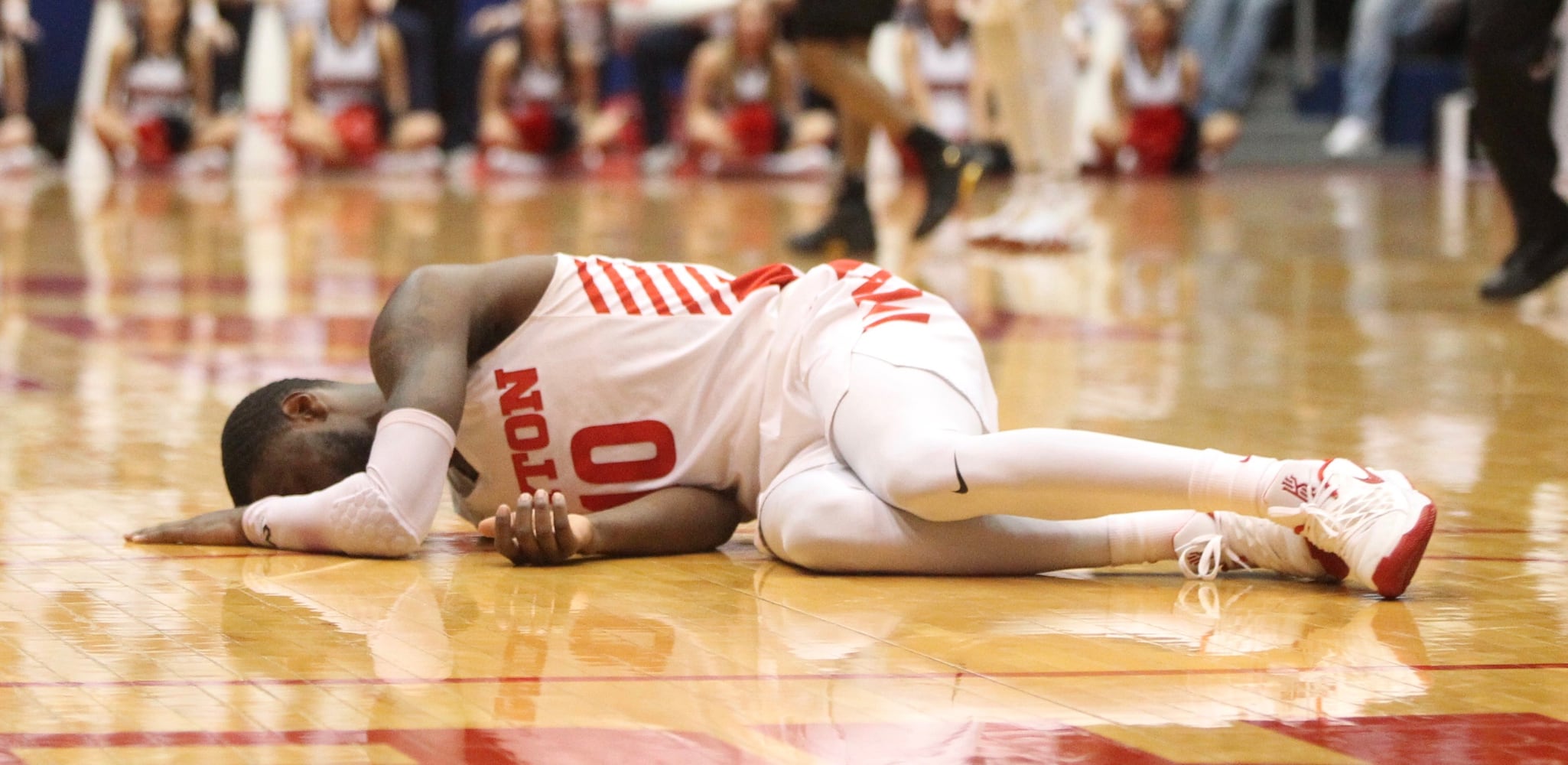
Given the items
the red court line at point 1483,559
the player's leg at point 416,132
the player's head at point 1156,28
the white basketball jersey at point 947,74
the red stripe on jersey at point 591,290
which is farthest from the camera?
the player's leg at point 416,132

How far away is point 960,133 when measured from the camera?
12.4 meters

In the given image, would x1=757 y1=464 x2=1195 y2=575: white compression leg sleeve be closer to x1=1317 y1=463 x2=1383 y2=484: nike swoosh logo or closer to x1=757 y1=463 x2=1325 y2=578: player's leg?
x1=757 y1=463 x2=1325 y2=578: player's leg

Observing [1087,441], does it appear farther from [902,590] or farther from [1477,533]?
[1477,533]

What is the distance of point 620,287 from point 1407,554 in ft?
3.24

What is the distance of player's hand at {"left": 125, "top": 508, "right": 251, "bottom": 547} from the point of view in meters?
2.55

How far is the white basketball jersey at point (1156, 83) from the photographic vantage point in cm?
1180

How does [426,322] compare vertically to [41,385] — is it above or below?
above

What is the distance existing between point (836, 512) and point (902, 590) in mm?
119

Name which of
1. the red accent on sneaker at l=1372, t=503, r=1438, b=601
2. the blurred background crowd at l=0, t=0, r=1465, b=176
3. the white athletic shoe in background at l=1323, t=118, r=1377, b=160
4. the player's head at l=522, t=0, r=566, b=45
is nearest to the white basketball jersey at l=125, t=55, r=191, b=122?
Result: the blurred background crowd at l=0, t=0, r=1465, b=176

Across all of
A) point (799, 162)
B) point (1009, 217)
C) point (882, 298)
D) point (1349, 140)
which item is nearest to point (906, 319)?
point (882, 298)

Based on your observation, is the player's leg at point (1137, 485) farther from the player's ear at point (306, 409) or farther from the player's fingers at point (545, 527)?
the player's ear at point (306, 409)

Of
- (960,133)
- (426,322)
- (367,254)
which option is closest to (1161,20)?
(960,133)

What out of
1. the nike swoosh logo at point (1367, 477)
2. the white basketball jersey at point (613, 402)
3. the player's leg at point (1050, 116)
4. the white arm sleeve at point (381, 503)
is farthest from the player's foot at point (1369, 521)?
the player's leg at point (1050, 116)

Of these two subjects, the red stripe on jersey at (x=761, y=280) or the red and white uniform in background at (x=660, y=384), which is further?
the red stripe on jersey at (x=761, y=280)
